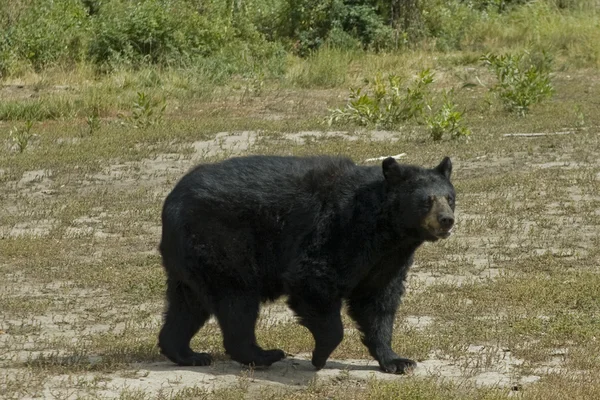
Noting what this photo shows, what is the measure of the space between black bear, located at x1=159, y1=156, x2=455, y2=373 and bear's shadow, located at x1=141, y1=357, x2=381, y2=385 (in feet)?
0.31

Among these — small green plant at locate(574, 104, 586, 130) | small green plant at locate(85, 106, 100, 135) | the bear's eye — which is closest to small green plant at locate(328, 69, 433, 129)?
small green plant at locate(574, 104, 586, 130)

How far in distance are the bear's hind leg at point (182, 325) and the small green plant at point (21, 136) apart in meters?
10.9

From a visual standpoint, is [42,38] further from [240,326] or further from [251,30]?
[240,326]

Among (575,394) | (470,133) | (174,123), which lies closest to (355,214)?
(575,394)

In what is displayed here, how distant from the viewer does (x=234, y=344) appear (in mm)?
7977

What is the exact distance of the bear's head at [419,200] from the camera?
25.8 feet

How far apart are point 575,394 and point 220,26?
73.7ft

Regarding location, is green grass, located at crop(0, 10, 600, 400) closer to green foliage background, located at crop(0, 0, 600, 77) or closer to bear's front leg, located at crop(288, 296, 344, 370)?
bear's front leg, located at crop(288, 296, 344, 370)

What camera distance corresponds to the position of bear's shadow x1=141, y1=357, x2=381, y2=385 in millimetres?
7941

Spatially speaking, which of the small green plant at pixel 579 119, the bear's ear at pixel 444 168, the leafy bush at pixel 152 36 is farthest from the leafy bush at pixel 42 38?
the bear's ear at pixel 444 168

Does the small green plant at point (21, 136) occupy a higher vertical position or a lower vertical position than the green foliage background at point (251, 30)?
higher

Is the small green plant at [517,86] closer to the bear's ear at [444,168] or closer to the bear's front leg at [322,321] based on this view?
the bear's ear at [444,168]

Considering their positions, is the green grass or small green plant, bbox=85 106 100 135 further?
small green plant, bbox=85 106 100 135

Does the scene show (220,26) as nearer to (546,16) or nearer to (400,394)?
(546,16)
